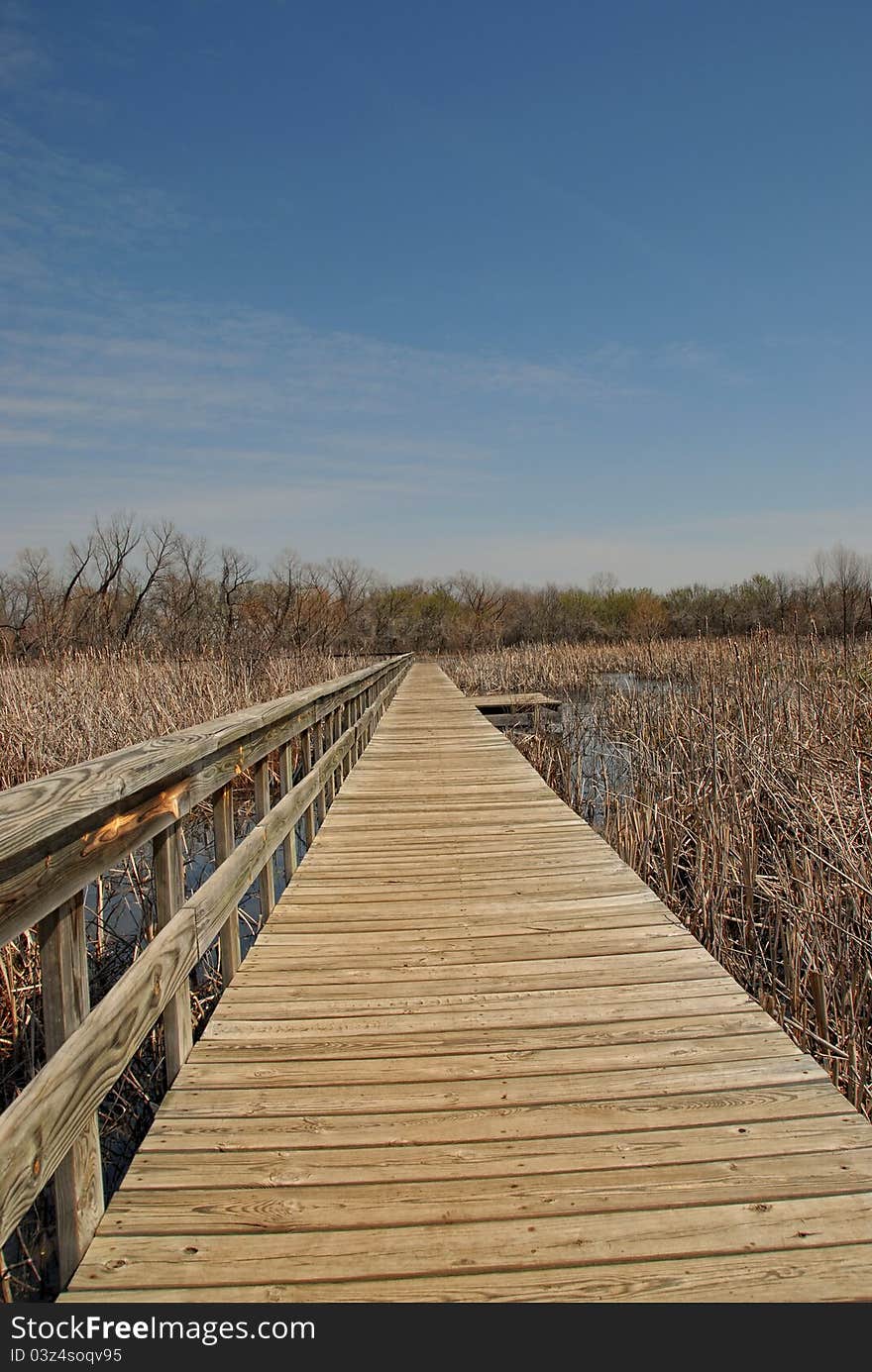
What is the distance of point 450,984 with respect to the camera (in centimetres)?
294

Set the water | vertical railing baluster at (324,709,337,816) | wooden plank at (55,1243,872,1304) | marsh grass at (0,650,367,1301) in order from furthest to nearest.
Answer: the water → vertical railing baluster at (324,709,337,816) → marsh grass at (0,650,367,1301) → wooden plank at (55,1243,872,1304)

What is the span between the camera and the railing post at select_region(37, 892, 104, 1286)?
1.58 metres

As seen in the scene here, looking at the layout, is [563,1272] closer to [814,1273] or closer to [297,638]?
[814,1273]

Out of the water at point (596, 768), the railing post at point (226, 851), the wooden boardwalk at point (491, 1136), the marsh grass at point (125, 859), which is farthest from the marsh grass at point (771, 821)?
the marsh grass at point (125, 859)

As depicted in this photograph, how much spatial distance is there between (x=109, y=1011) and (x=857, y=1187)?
1646 millimetres

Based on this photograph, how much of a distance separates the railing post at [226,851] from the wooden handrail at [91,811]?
4.3 inches

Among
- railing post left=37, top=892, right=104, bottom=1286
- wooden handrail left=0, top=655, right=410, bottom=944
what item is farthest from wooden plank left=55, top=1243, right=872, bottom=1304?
wooden handrail left=0, top=655, right=410, bottom=944

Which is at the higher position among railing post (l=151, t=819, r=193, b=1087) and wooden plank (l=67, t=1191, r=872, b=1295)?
railing post (l=151, t=819, r=193, b=1087)

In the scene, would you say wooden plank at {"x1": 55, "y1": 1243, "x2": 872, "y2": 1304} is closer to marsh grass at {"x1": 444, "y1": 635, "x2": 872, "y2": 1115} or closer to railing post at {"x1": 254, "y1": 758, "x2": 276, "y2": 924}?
marsh grass at {"x1": 444, "y1": 635, "x2": 872, "y2": 1115}

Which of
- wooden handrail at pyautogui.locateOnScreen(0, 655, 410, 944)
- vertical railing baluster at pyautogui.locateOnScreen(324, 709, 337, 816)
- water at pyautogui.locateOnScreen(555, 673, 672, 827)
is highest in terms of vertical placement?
wooden handrail at pyautogui.locateOnScreen(0, 655, 410, 944)

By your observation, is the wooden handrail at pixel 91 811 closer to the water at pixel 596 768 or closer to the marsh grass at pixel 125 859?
the marsh grass at pixel 125 859

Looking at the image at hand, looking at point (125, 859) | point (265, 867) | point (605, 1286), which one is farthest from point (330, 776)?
point (605, 1286)

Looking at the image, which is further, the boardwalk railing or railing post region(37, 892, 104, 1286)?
railing post region(37, 892, 104, 1286)

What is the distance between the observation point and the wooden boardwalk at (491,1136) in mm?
1553
